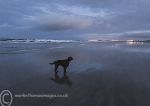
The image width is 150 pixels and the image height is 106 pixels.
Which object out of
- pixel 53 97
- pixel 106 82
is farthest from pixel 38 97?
pixel 106 82

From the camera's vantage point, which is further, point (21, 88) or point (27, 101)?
point (21, 88)

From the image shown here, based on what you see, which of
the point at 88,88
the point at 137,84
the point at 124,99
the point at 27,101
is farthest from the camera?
the point at 137,84

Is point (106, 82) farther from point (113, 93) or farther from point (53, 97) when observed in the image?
point (53, 97)

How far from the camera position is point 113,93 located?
9602mm

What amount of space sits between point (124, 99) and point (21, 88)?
13.8 feet

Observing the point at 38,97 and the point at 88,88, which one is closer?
the point at 38,97

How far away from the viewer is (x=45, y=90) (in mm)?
9898

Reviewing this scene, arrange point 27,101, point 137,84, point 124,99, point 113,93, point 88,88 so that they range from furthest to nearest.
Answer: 1. point 137,84
2. point 88,88
3. point 113,93
4. point 124,99
5. point 27,101

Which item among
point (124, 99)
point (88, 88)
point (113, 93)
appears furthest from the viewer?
point (88, 88)

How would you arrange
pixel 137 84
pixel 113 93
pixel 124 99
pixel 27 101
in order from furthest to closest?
1. pixel 137 84
2. pixel 113 93
3. pixel 124 99
4. pixel 27 101

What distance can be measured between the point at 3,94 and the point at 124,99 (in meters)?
4.33

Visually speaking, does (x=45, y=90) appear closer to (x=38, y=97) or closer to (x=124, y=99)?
(x=38, y=97)

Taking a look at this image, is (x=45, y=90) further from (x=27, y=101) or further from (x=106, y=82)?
(x=106, y=82)

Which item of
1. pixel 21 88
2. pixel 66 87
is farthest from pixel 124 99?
pixel 21 88
